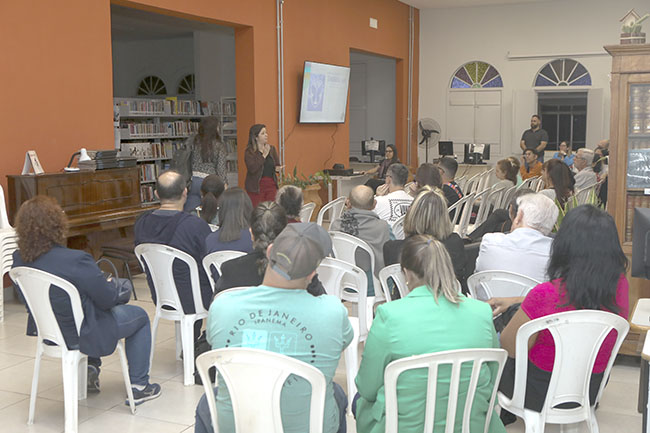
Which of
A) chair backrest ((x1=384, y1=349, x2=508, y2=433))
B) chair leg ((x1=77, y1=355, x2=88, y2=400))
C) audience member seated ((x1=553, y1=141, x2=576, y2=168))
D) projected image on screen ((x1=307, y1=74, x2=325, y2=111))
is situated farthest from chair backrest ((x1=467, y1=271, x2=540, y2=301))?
audience member seated ((x1=553, y1=141, x2=576, y2=168))

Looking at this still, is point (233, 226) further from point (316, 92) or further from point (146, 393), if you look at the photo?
point (316, 92)

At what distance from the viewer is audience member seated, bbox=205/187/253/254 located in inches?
156

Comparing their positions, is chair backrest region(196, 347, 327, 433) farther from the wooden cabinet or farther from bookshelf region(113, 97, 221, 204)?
bookshelf region(113, 97, 221, 204)

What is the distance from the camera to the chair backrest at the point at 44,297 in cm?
319

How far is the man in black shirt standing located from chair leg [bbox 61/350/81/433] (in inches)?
407

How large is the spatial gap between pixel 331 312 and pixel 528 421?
1.02m

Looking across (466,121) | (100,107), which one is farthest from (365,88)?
(100,107)

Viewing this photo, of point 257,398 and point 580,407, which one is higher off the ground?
point 257,398

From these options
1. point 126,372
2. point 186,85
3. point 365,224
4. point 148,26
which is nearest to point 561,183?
point 365,224

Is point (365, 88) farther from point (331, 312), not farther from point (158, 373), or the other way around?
point (331, 312)

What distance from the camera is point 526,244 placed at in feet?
11.3

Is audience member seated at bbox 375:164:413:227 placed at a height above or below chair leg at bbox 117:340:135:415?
above

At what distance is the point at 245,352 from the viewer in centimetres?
205

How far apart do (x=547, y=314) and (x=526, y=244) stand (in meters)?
0.79
